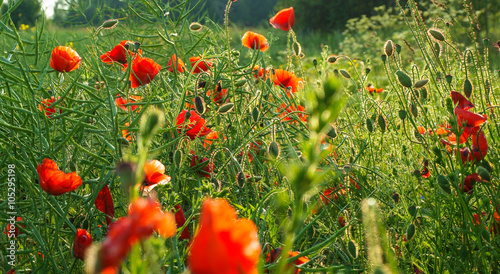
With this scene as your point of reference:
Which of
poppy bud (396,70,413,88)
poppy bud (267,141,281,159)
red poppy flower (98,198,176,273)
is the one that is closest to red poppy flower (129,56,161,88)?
poppy bud (267,141,281,159)

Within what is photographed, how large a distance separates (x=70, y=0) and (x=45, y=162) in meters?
1.62

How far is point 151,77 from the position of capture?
3.75 ft

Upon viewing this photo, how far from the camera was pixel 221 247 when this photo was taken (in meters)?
0.18

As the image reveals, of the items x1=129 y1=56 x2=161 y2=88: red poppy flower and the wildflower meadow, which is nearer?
the wildflower meadow

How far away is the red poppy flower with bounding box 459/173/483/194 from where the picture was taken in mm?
824

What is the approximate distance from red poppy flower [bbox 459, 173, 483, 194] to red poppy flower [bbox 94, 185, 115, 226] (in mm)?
656

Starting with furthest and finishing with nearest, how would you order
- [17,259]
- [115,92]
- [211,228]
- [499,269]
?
[115,92] → [17,259] → [499,269] → [211,228]

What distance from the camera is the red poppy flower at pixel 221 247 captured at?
18 cm

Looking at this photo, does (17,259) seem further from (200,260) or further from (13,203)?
(200,260)

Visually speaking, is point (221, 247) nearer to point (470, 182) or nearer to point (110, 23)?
point (470, 182)

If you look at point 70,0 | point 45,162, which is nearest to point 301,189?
point 45,162

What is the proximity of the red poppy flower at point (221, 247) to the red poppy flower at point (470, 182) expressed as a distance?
732 mm

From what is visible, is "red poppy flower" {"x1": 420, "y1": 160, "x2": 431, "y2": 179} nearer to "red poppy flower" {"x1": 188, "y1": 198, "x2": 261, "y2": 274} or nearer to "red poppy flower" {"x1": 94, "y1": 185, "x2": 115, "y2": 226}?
"red poppy flower" {"x1": 94, "y1": 185, "x2": 115, "y2": 226}

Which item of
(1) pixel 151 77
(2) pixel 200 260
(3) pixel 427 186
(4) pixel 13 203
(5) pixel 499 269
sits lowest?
(2) pixel 200 260
